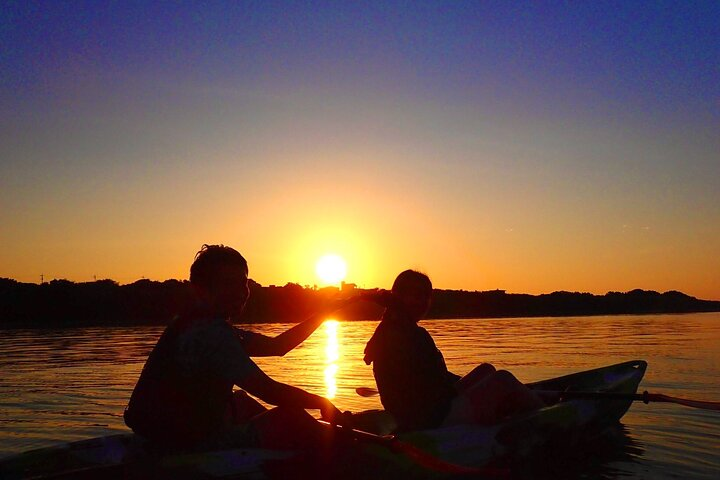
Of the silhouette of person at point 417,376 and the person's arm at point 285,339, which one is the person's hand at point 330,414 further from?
the silhouette of person at point 417,376

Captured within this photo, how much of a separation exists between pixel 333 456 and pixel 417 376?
4.23ft

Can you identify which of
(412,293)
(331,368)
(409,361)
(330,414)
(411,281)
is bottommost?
(331,368)

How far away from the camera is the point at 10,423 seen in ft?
29.1

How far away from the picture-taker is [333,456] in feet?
16.9

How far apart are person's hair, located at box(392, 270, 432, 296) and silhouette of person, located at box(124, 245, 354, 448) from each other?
1572 millimetres

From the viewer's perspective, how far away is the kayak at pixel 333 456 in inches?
183

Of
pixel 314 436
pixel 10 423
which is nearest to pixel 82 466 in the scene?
pixel 314 436

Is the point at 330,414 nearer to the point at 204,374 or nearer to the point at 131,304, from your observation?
the point at 204,374

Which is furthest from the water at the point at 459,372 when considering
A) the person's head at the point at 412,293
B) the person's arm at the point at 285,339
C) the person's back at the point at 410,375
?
the person's arm at the point at 285,339

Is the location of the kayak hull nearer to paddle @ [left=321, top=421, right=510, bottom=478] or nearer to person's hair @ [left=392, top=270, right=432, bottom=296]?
paddle @ [left=321, top=421, right=510, bottom=478]

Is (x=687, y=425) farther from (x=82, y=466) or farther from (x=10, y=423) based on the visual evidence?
(x=10, y=423)

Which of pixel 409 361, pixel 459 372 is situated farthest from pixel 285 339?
pixel 459 372

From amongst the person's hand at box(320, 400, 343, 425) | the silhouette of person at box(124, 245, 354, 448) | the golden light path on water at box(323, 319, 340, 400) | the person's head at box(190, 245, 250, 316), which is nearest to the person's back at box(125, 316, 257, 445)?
the silhouette of person at box(124, 245, 354, 448)

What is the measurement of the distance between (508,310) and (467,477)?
69.7m
